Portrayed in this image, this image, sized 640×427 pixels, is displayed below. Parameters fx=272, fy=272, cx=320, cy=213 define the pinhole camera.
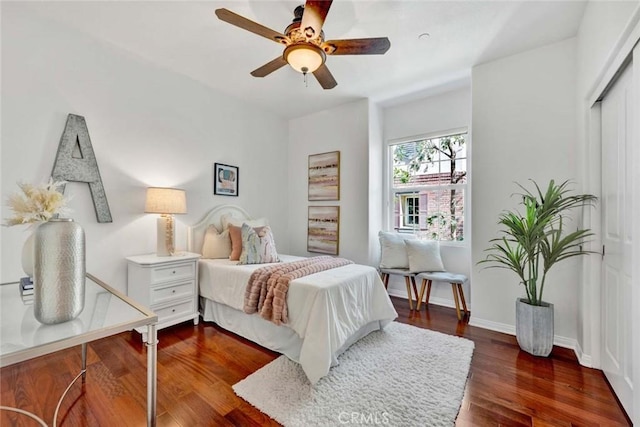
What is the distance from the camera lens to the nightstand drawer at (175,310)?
2.62 metres

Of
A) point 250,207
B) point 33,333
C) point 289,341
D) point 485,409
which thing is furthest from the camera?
point 250,207

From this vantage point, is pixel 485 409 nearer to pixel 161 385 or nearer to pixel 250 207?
pixel 161 385

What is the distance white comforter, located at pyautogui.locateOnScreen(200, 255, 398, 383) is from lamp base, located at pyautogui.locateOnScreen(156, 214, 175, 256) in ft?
1.41

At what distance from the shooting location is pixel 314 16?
65.2 inches

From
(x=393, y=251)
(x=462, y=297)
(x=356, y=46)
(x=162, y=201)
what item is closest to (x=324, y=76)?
(x=356, y=46)

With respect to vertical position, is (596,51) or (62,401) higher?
(596,51)

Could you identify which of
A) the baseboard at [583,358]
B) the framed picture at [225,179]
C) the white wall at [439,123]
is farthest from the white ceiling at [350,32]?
the baseboard at [583,358]

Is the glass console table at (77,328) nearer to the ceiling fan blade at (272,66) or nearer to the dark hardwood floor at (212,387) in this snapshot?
the dark hardwood floor at (212,387)

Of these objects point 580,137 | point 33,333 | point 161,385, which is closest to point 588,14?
point 580,137

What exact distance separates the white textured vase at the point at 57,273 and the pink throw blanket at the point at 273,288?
1250 mm

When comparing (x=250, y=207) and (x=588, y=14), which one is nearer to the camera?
(x=588, y=14)

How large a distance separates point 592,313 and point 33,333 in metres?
3.32

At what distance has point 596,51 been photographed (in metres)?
1.90

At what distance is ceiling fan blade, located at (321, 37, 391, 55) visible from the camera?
184 centimetres
